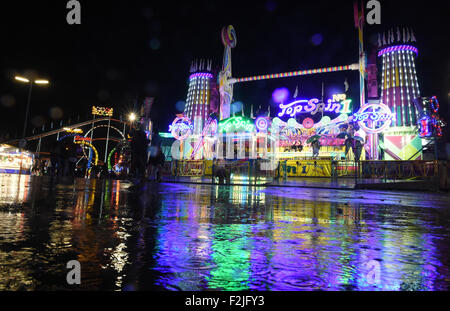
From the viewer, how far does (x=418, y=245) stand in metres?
2.18

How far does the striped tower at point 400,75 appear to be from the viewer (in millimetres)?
39312

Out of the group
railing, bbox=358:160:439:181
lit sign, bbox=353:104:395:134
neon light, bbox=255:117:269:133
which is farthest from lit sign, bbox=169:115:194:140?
railing, bbox=358:160:439:181

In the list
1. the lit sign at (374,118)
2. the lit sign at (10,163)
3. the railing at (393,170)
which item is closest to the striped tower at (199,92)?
the lit sign at (10,163)

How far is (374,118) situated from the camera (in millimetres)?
30688

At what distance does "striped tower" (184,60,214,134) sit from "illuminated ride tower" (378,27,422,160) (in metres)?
31.5

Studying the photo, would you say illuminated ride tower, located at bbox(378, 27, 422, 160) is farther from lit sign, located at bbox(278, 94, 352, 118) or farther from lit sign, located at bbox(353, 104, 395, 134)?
lit sign, located at bbox(353, 104, 395, 134)

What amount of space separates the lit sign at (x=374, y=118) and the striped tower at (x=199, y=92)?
107 feet

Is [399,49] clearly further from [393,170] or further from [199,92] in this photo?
[199,92]

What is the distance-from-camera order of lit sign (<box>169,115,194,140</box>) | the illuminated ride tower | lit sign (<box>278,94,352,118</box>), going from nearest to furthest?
1. the illuminated ride tower
2. lit sign (<box>278,94,352,118</box>)
3. lit sign (<box>169,115,194,140</box>)

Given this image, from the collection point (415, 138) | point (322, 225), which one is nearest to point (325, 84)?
point (415, 138)

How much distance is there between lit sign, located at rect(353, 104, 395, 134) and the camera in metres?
30.0

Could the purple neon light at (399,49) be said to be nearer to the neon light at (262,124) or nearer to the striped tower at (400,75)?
the striped tower at (400,75)

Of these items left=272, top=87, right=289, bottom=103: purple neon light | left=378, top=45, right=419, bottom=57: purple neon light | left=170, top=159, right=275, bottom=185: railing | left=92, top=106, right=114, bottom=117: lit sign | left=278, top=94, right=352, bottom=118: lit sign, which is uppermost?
left=378, top=45, right=419, bottom=57: purple neon light
